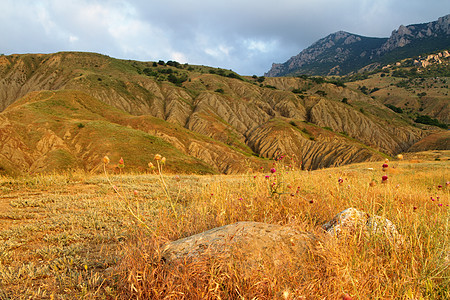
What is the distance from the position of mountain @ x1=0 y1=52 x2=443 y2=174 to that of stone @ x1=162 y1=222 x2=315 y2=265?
28.1ft

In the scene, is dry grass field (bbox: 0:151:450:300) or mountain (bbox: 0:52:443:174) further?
mountain (bbox: 0:52:443:174)

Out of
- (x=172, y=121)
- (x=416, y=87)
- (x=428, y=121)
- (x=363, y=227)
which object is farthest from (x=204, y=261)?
(x=416, y=87)

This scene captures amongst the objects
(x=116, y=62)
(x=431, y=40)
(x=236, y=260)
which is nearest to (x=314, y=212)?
(x=236, y=260)

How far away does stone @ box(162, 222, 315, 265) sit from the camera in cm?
230

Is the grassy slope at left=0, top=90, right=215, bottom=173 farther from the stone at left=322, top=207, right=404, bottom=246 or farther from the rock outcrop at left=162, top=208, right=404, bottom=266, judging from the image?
the stone at left=322, top=207, right=404, bottom=246

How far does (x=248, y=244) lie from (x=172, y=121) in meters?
66.9

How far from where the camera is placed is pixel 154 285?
2160mm

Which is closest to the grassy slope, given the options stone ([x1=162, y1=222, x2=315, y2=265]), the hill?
stone ([x1=162, y1=222, x2=315, y2=265])

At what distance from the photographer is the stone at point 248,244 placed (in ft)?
7.54

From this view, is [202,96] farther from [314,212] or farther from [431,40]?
[431,40]

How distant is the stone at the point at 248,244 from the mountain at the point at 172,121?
8558 millimetres

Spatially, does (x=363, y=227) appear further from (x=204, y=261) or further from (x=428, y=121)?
(x=428, y=121)

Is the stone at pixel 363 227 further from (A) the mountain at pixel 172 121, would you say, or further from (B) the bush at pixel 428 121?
(B) the bush at pixel 428 121

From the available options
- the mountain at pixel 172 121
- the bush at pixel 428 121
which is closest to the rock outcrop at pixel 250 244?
the mountain at pixel 172 121
